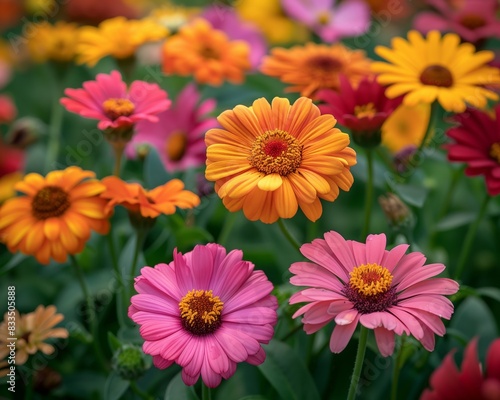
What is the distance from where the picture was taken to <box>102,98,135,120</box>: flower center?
2.05 ft

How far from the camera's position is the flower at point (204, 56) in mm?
840

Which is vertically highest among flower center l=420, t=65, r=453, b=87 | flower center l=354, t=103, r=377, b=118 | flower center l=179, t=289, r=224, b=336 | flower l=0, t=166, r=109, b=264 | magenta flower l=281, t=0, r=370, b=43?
flower center l=420, t=65, r=453, b=87

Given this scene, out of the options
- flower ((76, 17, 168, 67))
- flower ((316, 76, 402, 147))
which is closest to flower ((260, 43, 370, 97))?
flower ((316, 76, 402, 147))

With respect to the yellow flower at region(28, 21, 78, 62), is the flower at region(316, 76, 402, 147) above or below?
above

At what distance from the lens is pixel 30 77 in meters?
1.45

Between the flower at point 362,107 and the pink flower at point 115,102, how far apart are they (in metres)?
0.16

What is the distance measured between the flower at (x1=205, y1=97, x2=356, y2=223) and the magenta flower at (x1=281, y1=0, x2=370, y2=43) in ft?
1.67

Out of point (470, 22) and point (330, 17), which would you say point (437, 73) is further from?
point (330, 17)

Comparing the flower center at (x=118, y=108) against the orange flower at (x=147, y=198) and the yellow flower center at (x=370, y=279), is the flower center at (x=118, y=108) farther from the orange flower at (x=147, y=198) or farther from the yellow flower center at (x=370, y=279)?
the yellow flower center at (x=370, y=279)

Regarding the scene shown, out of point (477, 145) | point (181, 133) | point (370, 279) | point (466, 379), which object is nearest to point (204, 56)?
point (181, 133)

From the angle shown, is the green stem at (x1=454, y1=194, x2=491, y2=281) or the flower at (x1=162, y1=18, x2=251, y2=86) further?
the flower at (x1=162, y1=18, x2=251, y2=86)

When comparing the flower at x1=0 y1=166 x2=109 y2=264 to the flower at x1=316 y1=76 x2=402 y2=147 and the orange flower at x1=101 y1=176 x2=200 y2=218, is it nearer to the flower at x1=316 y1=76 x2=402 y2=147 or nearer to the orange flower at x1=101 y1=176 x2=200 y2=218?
the orange flower at x1=101 y1=176 x2=200 y2=218

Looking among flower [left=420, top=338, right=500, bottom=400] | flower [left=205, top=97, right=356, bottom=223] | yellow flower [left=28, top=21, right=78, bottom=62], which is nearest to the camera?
Answer: flower [left=420, top=338, right=500, bottom=400]

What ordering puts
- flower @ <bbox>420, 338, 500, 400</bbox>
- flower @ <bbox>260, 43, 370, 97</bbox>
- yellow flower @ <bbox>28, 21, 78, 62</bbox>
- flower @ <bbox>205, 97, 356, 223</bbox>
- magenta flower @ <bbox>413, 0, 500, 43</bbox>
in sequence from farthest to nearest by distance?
yellow flower @ <bbox>28, 21, 78, 62</bbox> → magenta flower @ <bbox>413, 0, 500, 43</bbox> → flower @ <bbox>260, 43, 370, 97</bbox> → flower @ <bbox>205, 97, 356, 223</bbox> → flower @ <bbox>420, 338, 500, 400</bbox>
